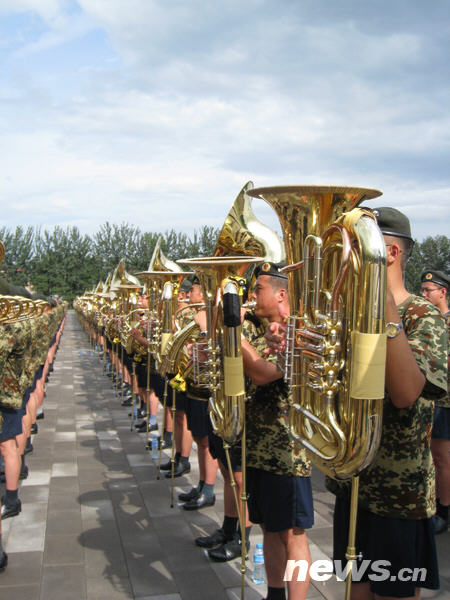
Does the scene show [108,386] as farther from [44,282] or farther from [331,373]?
[44,282]

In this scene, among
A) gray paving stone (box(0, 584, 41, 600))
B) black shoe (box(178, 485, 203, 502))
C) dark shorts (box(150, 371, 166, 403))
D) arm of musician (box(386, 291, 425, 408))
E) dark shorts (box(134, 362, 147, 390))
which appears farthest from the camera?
dark shorts (box(134, 362, 147, 390))

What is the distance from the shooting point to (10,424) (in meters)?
5.00

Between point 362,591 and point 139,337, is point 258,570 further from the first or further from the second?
point 139,337

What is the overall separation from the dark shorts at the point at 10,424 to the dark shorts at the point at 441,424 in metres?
3.68

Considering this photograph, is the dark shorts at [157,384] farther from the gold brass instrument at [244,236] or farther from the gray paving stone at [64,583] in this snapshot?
the gray paving stone at [64,583]

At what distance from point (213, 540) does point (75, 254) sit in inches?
2346

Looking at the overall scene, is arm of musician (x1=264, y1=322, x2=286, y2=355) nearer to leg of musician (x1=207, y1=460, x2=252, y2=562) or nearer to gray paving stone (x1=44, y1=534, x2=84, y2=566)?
leg of musician (x1=207, y1=460, x2=252, y2=562)

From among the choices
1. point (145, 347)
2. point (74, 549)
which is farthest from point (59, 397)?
point (74, 549)

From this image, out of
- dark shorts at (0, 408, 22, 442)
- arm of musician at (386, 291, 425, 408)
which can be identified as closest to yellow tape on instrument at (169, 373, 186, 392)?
dark shorts at (0, 408, 22, 442)

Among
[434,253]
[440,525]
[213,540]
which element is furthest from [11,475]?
[434,253]

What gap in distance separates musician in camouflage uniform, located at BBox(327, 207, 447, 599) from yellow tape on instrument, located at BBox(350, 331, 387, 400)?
36 centimetres

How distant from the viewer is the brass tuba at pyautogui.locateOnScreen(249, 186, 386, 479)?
1.88m

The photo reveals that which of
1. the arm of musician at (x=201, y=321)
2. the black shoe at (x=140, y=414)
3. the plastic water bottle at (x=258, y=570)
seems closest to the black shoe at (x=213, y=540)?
the plastic water bottle at (x=258, y=570)

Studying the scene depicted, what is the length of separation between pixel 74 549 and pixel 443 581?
280cm
